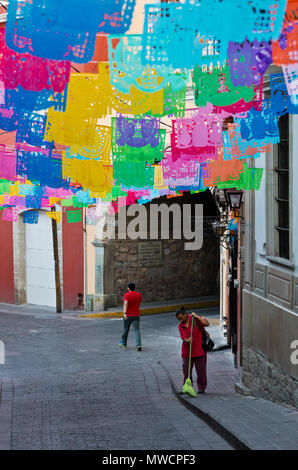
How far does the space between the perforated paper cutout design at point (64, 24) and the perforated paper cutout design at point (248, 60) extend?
807 millimetres

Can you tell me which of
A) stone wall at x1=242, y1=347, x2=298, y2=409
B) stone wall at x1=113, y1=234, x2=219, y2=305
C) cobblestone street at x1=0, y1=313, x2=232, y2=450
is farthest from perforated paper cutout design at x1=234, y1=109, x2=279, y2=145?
stone wall at x1=113, y1=234, x2=219, y2=305

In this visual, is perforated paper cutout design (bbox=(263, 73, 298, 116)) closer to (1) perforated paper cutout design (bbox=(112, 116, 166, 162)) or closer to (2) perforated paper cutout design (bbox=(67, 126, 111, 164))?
(1) perforated paper cutout design (bbox=(112, 116, 166, 162))

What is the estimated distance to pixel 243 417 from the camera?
29.0 feet

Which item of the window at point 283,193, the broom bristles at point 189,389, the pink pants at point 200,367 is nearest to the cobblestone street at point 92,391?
the broom bristles at point 189,389

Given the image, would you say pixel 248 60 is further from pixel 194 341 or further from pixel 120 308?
pixel 120 308

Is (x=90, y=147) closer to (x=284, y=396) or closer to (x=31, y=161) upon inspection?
(x=31, y=161)

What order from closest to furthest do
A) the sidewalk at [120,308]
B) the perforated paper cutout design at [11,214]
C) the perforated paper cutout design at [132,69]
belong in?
the perforated paper cutout design at [132,69] < the perforated paper cutout design at [11,214] < the sidewalk at [120,308]

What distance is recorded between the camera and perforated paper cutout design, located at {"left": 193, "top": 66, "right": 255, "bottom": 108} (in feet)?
20.2

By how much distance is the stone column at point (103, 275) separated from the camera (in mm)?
22641

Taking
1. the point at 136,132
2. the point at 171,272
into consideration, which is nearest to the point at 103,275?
the point at 171,272

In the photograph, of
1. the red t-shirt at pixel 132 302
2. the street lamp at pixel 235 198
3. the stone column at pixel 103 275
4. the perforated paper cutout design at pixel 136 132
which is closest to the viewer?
the perforated paper cutout design at pixel 136 132

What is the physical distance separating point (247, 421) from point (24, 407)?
3.71m

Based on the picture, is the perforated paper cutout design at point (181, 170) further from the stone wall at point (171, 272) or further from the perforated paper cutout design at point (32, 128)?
the stone wall at point (171, 272)

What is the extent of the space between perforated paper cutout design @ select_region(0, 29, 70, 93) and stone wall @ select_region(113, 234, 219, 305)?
16.8 metres
